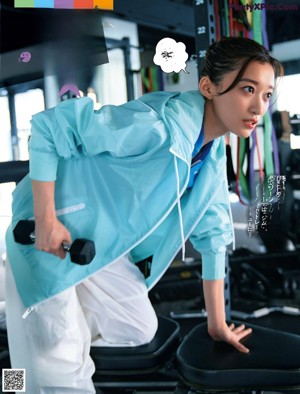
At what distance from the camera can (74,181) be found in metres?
1.04

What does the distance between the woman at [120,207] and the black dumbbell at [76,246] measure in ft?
0.09

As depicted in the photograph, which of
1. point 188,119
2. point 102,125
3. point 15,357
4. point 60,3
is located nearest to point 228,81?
point 188,119

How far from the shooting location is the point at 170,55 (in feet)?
3.92

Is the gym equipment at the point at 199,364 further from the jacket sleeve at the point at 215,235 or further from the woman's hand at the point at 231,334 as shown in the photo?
the jacket sleeve at the point at 215,235

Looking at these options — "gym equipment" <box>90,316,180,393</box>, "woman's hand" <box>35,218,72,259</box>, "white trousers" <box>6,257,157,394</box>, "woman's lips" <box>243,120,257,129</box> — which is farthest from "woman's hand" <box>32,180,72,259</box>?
"woman's lips" <box>243,120,257,129</box>

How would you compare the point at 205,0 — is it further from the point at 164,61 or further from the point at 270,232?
the point at 270,232

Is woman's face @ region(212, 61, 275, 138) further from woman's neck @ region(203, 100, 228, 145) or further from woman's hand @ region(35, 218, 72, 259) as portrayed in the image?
woman's hand @ region(35, 218, 72, 259)

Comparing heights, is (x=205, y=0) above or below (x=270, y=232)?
above

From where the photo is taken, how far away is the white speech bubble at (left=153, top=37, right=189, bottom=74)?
3.91 ft

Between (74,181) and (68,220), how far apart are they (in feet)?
0.30

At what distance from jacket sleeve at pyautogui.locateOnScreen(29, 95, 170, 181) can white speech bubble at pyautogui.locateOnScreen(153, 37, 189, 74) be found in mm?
283

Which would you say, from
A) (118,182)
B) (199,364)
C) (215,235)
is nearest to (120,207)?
(118,182)

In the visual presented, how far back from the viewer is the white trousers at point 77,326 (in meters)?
1.08

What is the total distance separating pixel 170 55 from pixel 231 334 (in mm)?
727
